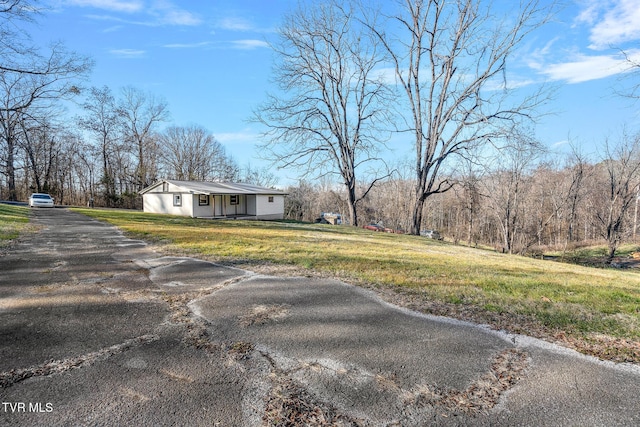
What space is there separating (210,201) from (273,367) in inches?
901

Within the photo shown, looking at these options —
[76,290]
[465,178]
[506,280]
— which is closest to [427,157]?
[465,178]

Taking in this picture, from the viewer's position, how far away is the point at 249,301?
374 centimetres

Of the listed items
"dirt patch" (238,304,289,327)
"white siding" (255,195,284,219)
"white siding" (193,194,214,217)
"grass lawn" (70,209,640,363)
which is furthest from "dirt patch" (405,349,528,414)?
"white siding" (255,195,284,219)

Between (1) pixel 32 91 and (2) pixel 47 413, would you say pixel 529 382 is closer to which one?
(2) pixel 47 413

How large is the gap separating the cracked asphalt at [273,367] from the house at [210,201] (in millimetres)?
19455

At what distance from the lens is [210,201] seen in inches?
930

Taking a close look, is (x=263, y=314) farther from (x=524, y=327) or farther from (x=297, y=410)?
(x=524, y=327)

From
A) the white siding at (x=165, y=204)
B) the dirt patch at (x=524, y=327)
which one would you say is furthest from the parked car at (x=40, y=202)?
the dirt patch at (x=524, y=327)

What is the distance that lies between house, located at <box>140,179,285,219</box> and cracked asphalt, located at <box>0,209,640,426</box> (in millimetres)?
19455

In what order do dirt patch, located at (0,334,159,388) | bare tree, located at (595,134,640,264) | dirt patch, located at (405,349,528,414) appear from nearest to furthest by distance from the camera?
1. dirt patch, located at (405,349,528,414)
2. dirt patch, located at (0,334,159,388)
3. bare tree, located at (595,134,640,264)

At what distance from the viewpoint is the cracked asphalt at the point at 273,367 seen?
183cm

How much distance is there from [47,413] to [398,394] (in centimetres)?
210

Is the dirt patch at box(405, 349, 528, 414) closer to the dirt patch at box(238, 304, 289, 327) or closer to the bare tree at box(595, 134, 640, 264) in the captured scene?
the dirt patch at box(238, 304, 289, 327)

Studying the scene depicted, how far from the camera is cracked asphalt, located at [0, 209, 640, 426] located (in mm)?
1828
